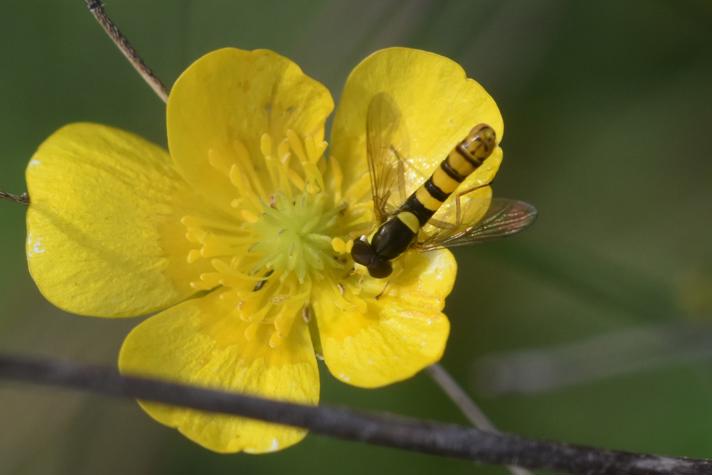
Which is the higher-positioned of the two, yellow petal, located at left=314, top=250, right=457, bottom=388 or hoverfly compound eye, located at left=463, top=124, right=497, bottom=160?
hoverfly compound eye, located at left=463, top=124, right=497, bottom=160

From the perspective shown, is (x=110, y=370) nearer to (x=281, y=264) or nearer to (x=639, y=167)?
(x=281, y=264)

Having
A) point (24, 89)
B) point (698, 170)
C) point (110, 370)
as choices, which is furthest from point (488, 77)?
point (110, 370)

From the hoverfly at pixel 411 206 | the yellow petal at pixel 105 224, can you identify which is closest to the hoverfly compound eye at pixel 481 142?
the hoverfly at pixel 411 206

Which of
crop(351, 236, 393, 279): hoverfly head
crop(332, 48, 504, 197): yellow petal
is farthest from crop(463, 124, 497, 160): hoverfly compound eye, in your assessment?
crop(351, 236, 393, 279): hoverfly head

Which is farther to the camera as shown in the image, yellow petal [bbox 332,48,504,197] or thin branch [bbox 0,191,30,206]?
yellow petal [bbox 332,48,504,197]

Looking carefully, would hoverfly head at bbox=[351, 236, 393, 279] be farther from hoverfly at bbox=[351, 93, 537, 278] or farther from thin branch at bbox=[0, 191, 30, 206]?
thin branch at bbox=[0, 191, 30, 206]

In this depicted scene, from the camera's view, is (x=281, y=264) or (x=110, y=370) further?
(x=281, y=264)
